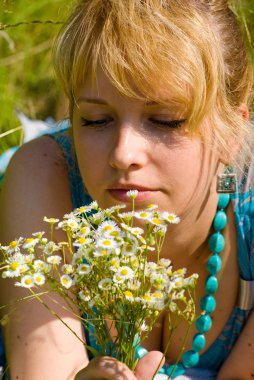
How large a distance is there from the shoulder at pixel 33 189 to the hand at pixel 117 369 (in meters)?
0.69

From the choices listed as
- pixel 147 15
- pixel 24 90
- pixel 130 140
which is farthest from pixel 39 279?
pixel 24 90

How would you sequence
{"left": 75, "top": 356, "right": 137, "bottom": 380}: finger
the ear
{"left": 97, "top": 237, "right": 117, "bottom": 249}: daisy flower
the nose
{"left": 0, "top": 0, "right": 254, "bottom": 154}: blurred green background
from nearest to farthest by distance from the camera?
{"left": 97, "top": 237, "right": 117, "bottom": 249}: daisy flower < {"left": 75, "top": 356, "right": 137, "bottom": 380}: finger < the nose < the ear < {"left": 0, "top": 0, "right": 254, "bottom": 154}: blurred green background

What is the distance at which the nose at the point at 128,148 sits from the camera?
159 cm

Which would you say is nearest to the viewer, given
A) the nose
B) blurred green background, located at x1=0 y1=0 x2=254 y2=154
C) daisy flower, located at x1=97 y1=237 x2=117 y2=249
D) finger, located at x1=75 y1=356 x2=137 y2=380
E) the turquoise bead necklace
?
daisy flower, located at x1=97 y1=237 x2=117 y2=249

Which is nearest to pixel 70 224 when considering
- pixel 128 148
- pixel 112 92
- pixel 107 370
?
pixel 107 370

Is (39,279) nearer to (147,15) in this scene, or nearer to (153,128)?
(153,128)

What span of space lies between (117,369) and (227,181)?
0.74 meters

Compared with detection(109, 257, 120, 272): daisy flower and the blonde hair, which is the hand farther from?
the blonde hair

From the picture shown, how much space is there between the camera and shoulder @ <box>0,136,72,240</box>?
1975 millimetres

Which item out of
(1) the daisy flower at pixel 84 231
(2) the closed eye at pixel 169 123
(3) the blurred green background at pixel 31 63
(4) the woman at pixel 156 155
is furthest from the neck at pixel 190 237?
(3) the blurred green background at pixel 31 63

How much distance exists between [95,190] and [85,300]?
1.72 feet

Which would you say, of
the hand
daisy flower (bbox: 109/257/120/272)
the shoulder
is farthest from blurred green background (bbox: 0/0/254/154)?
daisy flower (bbox: 109/257/120/272)

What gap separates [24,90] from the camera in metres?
3.65

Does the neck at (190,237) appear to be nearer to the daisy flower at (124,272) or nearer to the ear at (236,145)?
the ear at (236,145)
